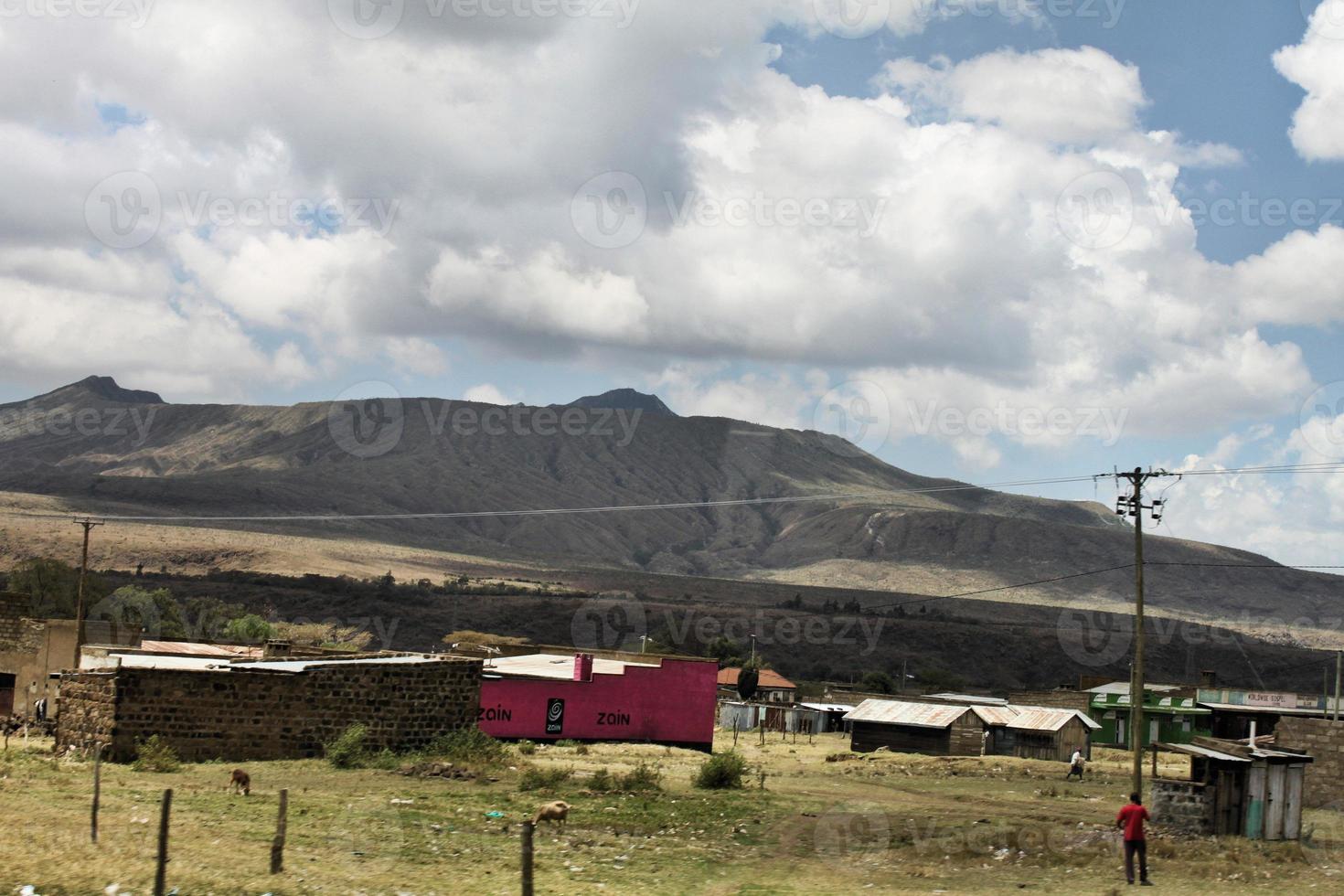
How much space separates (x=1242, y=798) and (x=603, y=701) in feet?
75.6

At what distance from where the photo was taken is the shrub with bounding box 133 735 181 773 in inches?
1092

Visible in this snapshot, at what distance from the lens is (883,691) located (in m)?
96.6

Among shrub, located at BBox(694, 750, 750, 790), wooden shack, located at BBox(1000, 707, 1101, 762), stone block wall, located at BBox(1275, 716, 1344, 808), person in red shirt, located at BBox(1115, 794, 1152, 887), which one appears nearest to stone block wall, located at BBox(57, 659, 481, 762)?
shrub, located at BBox(694, 750, 750, 790)

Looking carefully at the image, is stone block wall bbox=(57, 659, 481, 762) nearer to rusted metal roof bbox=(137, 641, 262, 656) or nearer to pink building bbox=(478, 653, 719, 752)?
pink building bbox=(478, 653, 719, 752)

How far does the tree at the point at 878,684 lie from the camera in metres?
97.2

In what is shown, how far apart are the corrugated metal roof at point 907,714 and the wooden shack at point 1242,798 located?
29160 millimetres

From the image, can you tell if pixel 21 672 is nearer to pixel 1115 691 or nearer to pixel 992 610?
pixel 1115 691

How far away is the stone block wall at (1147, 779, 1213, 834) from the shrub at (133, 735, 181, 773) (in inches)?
805

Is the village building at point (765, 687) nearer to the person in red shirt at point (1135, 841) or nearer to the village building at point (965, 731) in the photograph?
the village building at point (965, 731)

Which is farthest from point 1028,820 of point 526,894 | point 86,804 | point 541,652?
point 541,652

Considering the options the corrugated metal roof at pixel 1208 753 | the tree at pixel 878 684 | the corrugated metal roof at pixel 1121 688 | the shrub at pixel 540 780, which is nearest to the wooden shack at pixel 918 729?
the corrugated metal roof at pixel 1121 688

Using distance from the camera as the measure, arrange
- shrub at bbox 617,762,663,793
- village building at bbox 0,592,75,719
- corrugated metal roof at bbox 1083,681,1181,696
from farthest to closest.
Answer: corrugated metal roof at bbox 1083,681,1181,696 < village building at bbox 0,592,75,719 < shrub at bbox 617,762,663,793

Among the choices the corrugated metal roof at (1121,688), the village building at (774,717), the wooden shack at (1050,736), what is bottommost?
the village building at (774,717)

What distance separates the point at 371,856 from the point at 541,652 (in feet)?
130
